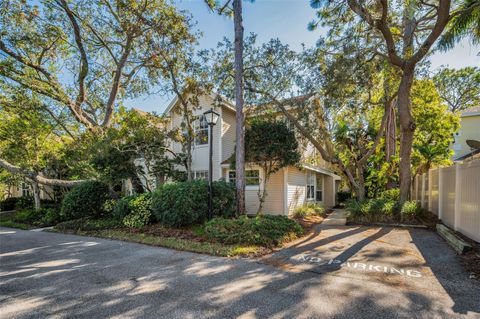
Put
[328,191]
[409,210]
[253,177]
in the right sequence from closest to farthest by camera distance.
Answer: [409,210] → [253,177] → [328,191]

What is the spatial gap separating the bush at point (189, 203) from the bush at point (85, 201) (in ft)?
14.5

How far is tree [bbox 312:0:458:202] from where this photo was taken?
29.6 feet

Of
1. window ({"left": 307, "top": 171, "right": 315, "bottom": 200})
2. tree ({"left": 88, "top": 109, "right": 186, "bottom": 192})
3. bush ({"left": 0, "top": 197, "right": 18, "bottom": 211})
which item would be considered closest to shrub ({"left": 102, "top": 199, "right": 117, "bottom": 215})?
tree ({"left": 88, "top": 109, "right": 186, "bottom": 192})

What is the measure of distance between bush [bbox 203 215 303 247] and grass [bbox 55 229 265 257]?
0.87 feet

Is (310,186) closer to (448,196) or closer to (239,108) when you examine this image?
(448,196)

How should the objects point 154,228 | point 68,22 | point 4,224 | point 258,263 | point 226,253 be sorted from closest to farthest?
point 258,263
point 226,253
point 154,228
point 68,22
point 4,224

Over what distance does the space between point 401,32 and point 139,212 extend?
14.9m

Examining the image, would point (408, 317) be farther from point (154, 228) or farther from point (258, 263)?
point (154, 228)

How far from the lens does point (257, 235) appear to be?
6801mm

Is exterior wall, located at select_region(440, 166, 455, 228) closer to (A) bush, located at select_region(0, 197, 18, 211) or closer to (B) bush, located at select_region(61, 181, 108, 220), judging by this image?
(B) bush, located at select_region(61, 181, 108, 220)

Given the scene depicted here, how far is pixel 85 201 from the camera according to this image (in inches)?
452

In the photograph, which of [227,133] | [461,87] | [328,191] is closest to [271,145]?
[227,133]

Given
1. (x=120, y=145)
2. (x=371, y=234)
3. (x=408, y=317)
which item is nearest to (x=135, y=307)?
(x=408, y=317)

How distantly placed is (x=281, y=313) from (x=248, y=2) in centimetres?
1003
